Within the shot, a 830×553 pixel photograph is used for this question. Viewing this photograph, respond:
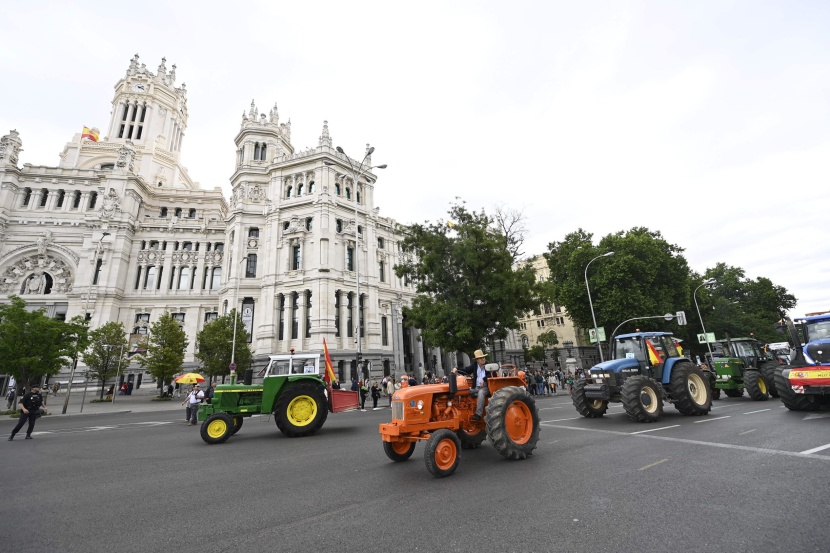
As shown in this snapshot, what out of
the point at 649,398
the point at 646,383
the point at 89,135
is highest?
the point at 89,135

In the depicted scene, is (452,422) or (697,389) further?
(697,389)

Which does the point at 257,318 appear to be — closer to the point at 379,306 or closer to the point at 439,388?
the point at 379,306

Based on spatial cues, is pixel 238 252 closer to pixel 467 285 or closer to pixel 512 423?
pixel 467 285

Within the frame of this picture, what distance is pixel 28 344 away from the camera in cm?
2000

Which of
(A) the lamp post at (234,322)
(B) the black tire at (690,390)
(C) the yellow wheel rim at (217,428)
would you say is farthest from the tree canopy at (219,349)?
(B) the black tire at (690,390)

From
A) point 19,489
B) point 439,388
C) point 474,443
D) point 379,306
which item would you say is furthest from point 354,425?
point 379,306

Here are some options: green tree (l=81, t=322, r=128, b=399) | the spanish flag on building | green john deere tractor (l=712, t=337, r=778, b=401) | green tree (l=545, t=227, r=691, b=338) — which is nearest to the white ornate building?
green tree (l=81, t=322, r=128, b=399)

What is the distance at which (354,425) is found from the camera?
1308 centimetres

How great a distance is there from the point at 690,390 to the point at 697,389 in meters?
0.32

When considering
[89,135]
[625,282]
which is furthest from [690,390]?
[89,135]

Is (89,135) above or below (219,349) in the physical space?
above

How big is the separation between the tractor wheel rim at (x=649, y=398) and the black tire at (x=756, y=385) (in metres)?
7.74

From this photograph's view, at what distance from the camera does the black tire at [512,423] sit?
20.5 feet

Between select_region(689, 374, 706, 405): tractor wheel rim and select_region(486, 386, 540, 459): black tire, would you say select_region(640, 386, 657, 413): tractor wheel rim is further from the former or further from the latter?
select_region(486, 386, 540, 459): black tire
